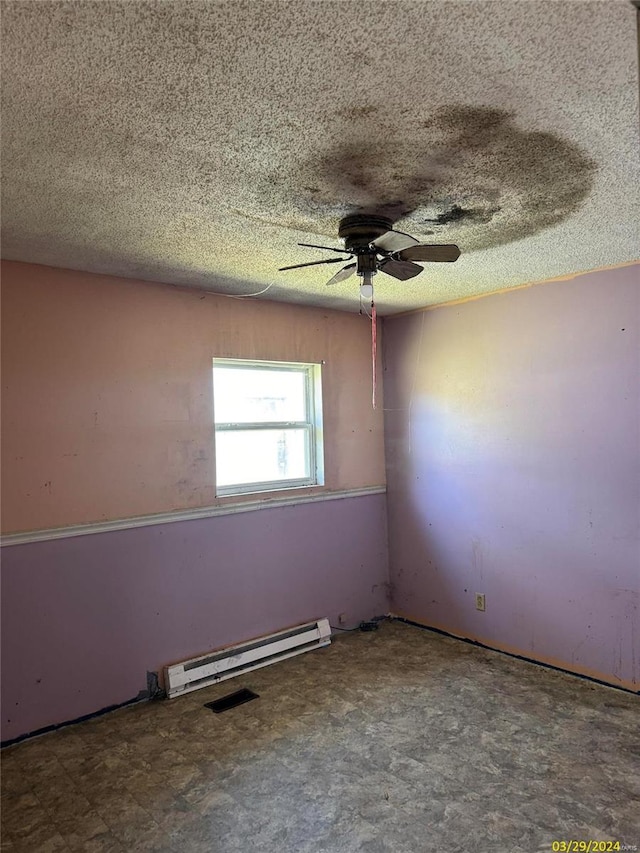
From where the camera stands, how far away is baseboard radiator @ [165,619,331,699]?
3.23 m

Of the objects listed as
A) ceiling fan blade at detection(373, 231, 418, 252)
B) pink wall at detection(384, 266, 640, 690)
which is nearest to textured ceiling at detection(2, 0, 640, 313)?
ceiling fan blade at detection(373, 231, 418, 252)

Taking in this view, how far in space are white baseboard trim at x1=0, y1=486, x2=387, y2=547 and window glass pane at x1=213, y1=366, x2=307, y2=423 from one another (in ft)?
1.93

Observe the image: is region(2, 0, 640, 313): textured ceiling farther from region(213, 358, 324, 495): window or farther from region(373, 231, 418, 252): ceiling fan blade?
region(213, 358, 324, 495): window

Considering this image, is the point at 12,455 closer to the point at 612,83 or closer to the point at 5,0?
the point at 5,0

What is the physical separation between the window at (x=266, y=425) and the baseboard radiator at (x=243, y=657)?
102cm

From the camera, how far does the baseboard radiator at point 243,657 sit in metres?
3.23

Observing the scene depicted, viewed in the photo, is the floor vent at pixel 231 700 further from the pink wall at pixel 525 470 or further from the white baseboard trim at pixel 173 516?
the pink wall at pixel 525 470

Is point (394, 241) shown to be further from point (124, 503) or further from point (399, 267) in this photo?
point (124, 503)

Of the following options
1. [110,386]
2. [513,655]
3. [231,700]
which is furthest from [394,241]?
[513,655]

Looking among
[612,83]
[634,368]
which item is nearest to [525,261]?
[634,368]

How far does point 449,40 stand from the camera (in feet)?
4.08

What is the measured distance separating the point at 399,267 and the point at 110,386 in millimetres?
1809

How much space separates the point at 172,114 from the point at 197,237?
1.03 m

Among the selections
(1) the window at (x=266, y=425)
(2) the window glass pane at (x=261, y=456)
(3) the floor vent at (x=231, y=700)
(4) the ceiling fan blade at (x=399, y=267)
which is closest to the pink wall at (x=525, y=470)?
(1) the window at (x=266, y=425)
